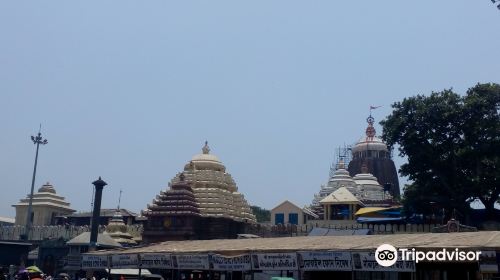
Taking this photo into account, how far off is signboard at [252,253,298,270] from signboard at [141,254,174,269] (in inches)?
172

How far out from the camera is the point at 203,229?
4781cm

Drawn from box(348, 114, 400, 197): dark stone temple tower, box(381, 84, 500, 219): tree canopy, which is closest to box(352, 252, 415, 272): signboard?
box(381, 84, 500, 219): tree canopy

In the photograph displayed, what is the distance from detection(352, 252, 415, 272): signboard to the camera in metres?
16.8

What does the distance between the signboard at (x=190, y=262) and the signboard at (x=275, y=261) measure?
2.38 metres

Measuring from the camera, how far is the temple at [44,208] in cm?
6250

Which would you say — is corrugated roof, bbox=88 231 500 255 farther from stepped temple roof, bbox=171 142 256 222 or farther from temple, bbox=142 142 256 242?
stepped temple roof, bbox=171 142 256 222

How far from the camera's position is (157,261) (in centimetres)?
2336

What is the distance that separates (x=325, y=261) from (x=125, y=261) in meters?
10.3

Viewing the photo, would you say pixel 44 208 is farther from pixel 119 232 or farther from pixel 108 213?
pixel 119 232

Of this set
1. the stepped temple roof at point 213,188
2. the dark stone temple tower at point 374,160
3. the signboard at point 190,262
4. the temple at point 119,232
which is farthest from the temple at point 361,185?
the signboard at point 190,262

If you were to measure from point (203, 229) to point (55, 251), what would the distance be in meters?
13.3

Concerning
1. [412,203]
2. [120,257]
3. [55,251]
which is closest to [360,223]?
[412,203]

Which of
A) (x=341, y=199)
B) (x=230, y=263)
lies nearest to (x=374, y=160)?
(x=341, y=199)

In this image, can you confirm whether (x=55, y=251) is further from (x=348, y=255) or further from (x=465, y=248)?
(x=465, y=248)
